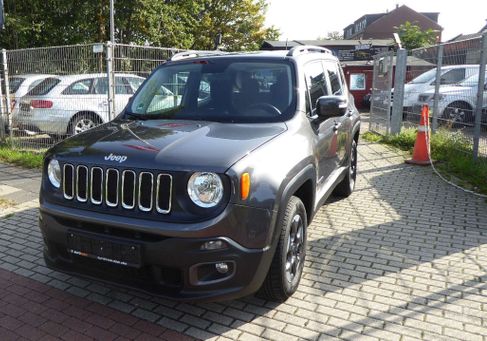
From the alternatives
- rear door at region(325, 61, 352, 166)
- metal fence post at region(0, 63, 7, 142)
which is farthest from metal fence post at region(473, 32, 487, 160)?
metal fence post at region(0, 63, 7, 142)

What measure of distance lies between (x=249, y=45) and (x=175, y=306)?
119ft

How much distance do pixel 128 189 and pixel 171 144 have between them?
1.44 ft

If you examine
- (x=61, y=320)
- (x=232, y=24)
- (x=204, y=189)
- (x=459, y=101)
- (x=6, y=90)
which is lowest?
(x=61, y=320)

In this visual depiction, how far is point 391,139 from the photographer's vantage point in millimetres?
11078

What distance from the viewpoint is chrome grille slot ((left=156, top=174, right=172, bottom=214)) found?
2951 mm

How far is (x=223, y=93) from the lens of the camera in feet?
13.9

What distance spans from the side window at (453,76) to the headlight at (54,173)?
7.26 meters

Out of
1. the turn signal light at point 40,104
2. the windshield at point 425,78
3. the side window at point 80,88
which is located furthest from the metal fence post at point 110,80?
the windshield at point 425,78

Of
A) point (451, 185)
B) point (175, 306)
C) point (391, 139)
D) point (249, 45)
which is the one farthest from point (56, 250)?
point (249, 45)

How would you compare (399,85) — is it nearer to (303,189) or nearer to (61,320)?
(303,189)

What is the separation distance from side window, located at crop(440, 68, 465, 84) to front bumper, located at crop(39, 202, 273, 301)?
6.80 m

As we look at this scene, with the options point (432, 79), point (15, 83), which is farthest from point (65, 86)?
point (432, 79)

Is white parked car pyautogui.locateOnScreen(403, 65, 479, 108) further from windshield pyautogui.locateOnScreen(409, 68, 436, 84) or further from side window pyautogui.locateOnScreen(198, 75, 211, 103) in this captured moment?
side window pyautogui.locateOnScreen(198, 75, 211, 103)

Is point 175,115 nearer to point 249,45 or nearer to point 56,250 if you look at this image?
point 56,250
